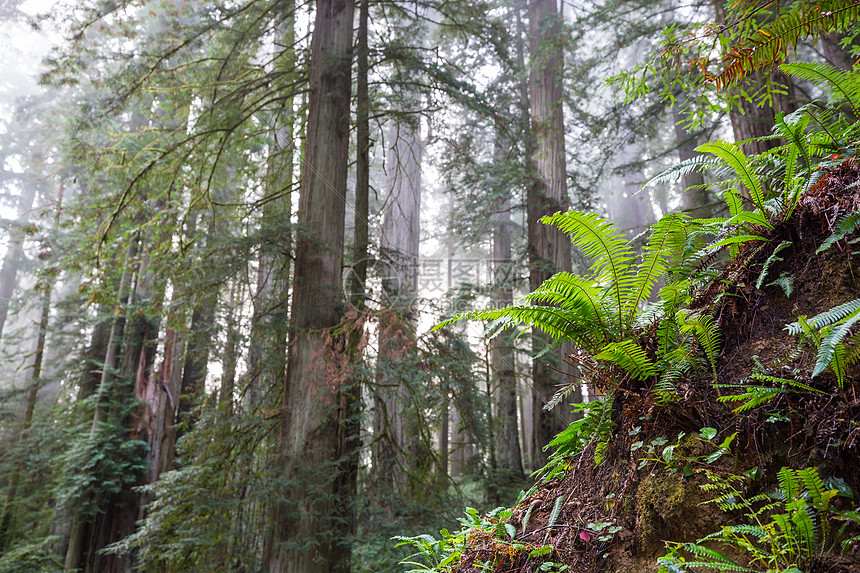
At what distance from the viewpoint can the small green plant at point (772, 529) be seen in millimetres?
1198

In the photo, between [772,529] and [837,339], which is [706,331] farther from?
[772,529]

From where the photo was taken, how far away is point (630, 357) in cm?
176

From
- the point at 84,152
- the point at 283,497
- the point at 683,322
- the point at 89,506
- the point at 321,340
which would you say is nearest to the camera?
the point at 683,322

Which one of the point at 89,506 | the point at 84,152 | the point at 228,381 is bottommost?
the point at 89,506

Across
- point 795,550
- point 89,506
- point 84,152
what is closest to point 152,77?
point 84,152

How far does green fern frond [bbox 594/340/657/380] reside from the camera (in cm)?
172

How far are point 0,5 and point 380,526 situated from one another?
94.3 feet

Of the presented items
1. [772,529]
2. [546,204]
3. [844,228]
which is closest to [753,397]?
[772,529]

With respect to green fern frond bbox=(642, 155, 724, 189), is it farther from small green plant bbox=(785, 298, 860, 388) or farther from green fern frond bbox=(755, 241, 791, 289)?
small green plant bbox=(785, 298, 860, 388)

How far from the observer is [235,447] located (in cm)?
531

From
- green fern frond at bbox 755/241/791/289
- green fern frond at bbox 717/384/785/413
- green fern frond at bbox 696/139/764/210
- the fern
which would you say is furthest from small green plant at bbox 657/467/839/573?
green fern frond at bbox 696/139/764/210

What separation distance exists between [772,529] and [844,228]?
0.98 meters

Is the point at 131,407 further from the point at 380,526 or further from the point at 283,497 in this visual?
the point at 380,526

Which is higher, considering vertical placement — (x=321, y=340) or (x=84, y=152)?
(x=84, y=152)
